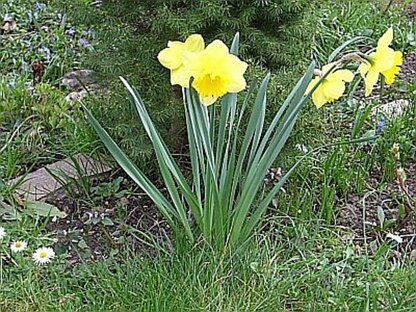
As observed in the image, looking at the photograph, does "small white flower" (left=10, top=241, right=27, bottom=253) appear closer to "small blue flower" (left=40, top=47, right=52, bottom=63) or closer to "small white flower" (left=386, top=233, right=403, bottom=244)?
"small white flower" (left=386, top=233, right=403, bottom=244)

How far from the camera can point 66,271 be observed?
239 cm

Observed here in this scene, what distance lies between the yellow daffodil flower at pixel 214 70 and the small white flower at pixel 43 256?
0.86 metres

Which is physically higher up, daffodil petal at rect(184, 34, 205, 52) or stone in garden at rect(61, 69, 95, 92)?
daffodil petal at rect(184, 34, 205, 52)

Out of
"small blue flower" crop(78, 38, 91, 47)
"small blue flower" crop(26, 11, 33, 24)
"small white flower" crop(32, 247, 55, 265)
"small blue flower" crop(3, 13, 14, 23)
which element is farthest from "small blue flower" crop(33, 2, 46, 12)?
"small white flower" crop(32, 247, 55, 265)

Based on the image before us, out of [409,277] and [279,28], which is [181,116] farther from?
[409,277]

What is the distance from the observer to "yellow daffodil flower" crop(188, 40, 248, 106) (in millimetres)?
1883

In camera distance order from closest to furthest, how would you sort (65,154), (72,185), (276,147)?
(276,147)
(72,185)
(65,154)

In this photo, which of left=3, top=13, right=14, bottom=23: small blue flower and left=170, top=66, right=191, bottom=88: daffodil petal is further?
left=3, top=13, right=14, bottom=23: small blue flower

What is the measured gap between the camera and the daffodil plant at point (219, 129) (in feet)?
6.26

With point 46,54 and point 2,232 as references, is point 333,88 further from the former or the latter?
point 46,54

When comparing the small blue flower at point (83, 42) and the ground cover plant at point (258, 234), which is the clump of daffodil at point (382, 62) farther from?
the small blue flower at point (83, 42)

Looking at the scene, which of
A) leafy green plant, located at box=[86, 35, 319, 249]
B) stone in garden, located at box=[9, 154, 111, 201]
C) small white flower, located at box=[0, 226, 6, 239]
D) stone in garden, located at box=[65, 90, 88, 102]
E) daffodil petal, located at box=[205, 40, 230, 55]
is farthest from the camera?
stone in garden, located at box=[65, 90, 88, 102]

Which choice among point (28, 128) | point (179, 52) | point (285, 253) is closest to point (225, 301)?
point (285, 253)

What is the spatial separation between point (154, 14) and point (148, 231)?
78 centimetres
